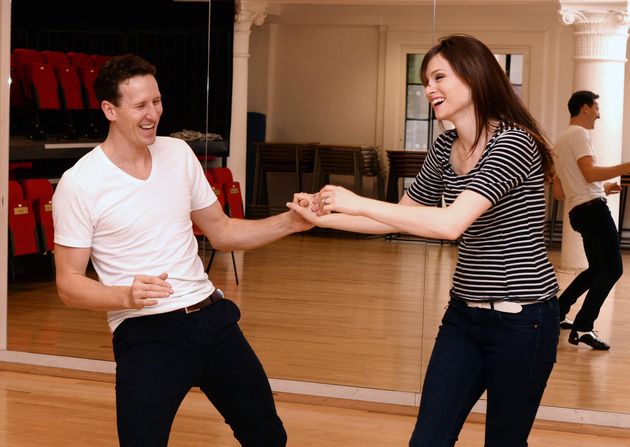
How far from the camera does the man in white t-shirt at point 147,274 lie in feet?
8.87

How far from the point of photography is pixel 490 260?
2555 millimetres

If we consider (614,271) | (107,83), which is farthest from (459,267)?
→ (614,271)

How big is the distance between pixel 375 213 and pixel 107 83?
3.05 feet

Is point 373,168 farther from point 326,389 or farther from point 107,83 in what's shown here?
point 107,83

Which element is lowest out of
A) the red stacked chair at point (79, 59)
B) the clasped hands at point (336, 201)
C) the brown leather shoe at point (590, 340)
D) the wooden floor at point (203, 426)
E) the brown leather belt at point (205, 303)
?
the wooden floor at point (203, 426)

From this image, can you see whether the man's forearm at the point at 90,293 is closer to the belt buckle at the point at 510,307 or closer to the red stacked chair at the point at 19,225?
the belt buckle at the point at 510,307

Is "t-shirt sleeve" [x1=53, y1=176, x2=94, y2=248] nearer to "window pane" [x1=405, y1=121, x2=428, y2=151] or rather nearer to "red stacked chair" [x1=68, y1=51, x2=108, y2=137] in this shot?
"window pane" [x1=405, y1=121, x2=428, y2=151]

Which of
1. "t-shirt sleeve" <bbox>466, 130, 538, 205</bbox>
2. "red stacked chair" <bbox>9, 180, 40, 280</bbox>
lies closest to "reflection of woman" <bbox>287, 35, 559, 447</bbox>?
"t-shirt sleeve" <bbox>466, 130, 538, 205</bbox>

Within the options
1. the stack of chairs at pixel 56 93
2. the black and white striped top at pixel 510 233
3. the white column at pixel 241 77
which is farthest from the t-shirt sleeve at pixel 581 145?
the stack of chairs at pixel 56 93

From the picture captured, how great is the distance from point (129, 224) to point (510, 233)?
1050 millimetres

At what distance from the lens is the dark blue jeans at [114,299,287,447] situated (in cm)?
268

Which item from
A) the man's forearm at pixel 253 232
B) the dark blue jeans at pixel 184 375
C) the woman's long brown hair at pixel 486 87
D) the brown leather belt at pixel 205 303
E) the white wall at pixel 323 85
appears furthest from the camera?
the white wall at pixel 323 85

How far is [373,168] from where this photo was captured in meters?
4.99

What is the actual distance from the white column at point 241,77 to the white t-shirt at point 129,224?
2.39m
